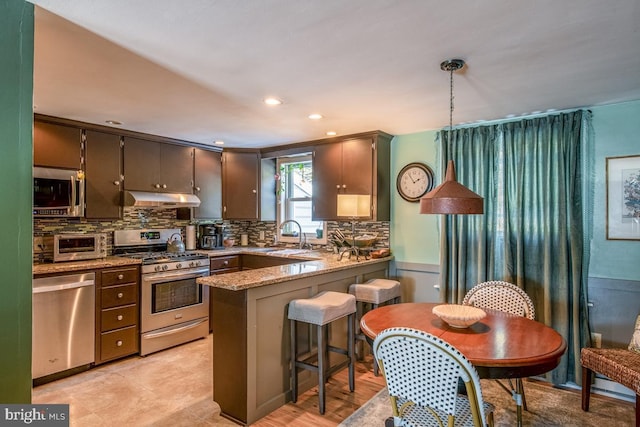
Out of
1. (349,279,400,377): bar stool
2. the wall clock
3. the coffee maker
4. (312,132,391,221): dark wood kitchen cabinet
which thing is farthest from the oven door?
the wall clock

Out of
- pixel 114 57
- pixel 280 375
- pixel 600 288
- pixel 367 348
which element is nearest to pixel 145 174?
pixel 114 57

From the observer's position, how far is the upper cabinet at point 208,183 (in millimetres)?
4625

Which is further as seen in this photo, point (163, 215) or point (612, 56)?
point (163, 215)

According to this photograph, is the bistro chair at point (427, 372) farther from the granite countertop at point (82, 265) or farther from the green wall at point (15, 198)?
the granite countertop at point (82, 265)

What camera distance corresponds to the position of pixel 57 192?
3379 millimetres

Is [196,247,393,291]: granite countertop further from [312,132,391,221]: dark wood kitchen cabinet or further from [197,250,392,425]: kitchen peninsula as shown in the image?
[312,132,391,221]: dark wood kitchen cabinet

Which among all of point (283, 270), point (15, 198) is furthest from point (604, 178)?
point (15, 198)

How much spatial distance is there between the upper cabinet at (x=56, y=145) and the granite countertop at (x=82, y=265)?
920mm

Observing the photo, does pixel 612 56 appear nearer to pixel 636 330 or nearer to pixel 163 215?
pixel 636 330

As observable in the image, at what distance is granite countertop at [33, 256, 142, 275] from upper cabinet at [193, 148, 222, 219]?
1132mm

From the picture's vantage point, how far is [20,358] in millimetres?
1547

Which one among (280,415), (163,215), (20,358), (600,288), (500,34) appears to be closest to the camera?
(20,358)

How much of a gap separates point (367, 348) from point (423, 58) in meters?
2.78

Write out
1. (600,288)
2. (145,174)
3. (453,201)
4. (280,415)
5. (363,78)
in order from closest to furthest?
1. (453,201)
2. (363,78)
3. (280,415)
4. (600,288)
5. (145,174)
